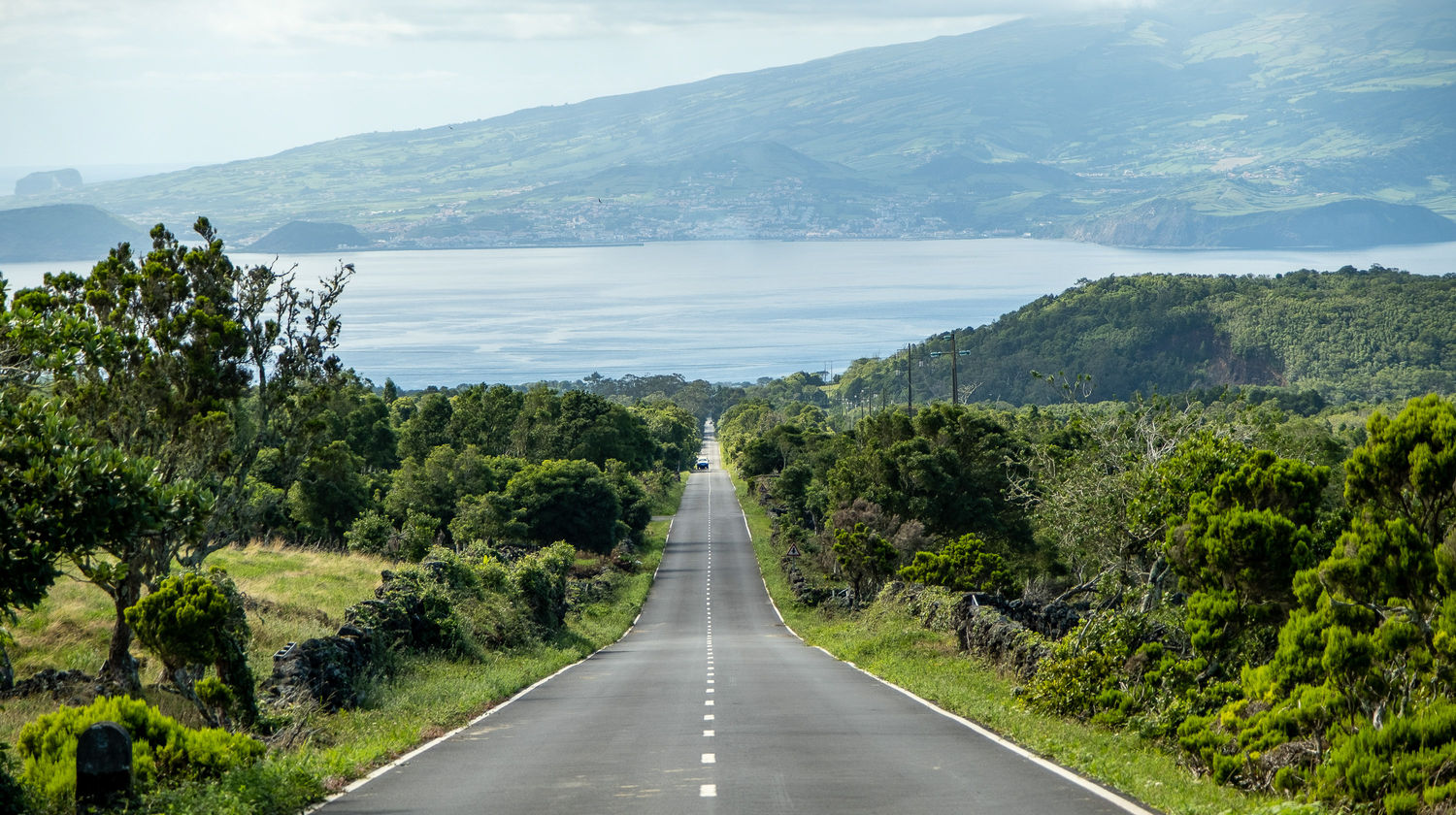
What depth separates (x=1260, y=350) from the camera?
184m

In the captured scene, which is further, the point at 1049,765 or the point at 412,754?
the point at 412,754

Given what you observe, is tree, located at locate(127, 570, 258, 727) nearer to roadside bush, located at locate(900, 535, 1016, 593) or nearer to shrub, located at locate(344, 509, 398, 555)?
roadside bush, located at locate(900, 535, 1016, 593)

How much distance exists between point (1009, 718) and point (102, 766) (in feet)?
38.0

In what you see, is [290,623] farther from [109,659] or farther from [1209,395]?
[1209,395]

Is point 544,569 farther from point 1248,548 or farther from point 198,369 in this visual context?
point 1248,548

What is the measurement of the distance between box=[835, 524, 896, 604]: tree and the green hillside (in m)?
113

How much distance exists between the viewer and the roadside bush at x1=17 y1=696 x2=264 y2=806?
1010 cm

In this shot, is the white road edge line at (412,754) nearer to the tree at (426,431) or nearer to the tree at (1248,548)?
the tree at (1248,548)

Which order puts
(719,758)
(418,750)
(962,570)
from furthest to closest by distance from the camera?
(962,570)
(418,750)
(719,758)

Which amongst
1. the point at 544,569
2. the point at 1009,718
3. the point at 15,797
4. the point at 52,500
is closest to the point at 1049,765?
the point at 1009,718

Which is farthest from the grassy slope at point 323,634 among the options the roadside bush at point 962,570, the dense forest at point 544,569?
the roadside bush at point 962,570

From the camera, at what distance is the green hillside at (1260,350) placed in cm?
16750

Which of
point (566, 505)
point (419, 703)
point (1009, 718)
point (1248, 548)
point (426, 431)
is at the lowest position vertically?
point (566, 505)

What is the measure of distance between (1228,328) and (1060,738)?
19008 cm
